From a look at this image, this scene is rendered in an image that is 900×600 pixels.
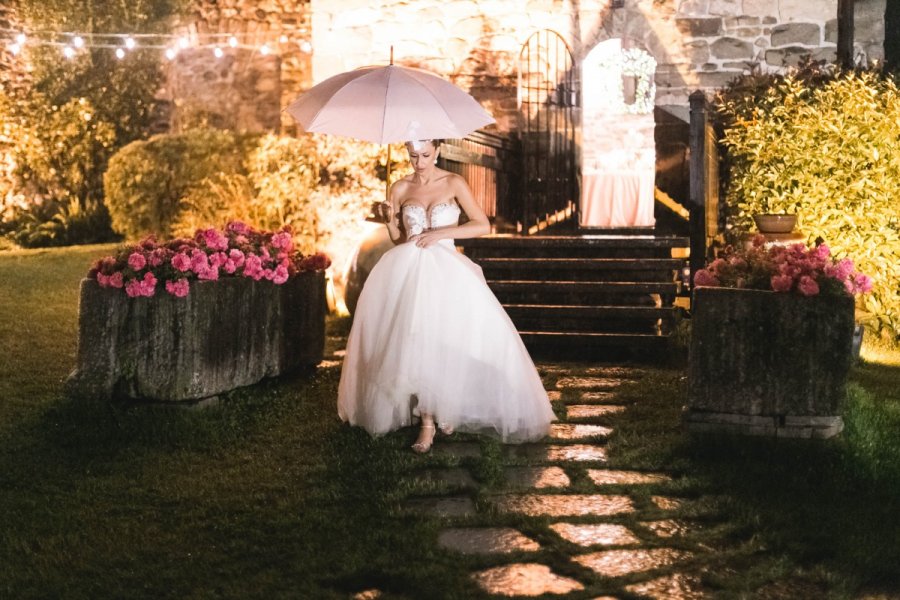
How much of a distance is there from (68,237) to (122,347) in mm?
9616

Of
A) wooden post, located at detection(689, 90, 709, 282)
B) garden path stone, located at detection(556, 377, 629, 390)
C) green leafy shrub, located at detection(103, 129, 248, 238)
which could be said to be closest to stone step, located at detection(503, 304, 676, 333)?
wooden post, located at detection(689, 90, 709, 282)

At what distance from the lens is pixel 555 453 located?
4914 mm

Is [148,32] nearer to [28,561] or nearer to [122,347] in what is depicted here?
[122,347]

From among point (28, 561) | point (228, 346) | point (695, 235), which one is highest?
point (695, 235)

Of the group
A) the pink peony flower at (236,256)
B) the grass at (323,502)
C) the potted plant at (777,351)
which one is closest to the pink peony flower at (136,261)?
the pink peony flower at (236,256)

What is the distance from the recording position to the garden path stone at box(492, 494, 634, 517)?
3963mm

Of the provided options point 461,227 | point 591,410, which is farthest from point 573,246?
point 461,227

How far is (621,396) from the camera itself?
20.5ft

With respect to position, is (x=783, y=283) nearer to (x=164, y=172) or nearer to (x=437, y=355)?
(x=437, y=355)

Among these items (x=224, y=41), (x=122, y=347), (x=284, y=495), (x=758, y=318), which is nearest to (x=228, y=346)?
(x=122, y=347)

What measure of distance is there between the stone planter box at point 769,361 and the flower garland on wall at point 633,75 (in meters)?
9.53

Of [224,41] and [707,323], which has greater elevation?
[224,41]

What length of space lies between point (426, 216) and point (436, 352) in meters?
0.74

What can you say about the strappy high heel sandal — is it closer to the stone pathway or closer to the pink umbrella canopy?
the stone pathway
